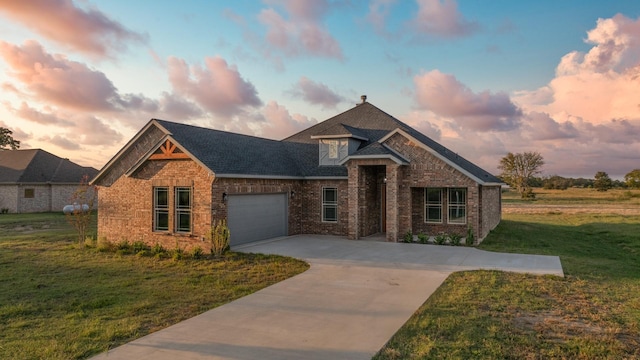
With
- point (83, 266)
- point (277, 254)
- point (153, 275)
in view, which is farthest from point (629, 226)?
point (83, 266)

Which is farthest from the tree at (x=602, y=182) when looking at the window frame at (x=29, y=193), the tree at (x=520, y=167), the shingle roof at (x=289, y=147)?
the window frame at (x=29, y=193)

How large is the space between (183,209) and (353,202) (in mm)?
7215

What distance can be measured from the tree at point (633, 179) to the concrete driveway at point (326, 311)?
9019 cm

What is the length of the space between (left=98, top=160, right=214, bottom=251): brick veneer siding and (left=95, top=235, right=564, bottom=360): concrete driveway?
12.0 feet

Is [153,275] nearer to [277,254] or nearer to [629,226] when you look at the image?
[277,254]

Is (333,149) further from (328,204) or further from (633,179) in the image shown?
(633,179)

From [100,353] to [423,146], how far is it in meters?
14.5

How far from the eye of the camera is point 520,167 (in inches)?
3044

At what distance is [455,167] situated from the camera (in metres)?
17.0

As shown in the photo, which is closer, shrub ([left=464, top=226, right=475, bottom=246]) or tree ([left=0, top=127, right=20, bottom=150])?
shrub ([left=464, top=226, right=475, bottom=246])

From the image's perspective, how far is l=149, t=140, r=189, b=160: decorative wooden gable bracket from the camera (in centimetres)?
1539

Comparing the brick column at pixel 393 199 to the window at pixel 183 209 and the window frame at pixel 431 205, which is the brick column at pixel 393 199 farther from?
the window at pixel 183 209

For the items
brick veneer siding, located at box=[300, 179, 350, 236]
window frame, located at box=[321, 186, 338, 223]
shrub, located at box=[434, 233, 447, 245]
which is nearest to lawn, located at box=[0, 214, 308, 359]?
brick veneer siding, located at box=[300, 179, 350, 236]

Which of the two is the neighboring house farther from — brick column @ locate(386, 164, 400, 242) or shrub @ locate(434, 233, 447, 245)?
shrub @ locate(434, 233, 447, 245)
